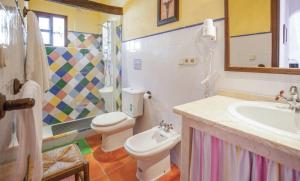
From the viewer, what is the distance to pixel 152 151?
1386 mm

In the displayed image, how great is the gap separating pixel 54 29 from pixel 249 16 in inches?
123

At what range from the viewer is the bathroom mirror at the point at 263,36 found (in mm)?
998

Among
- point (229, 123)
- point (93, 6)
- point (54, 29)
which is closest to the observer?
point (229, 123)

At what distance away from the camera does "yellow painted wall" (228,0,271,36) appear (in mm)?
1072

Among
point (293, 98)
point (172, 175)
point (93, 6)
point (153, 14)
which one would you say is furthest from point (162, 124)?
point (93, 6)

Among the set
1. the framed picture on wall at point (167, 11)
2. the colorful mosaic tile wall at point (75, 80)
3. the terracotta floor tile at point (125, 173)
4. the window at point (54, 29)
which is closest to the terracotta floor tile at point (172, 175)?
the terracotta floor tile at point (125, 173)

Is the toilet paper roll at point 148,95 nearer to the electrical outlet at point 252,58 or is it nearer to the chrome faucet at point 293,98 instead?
the electrical outlet at point 252,58

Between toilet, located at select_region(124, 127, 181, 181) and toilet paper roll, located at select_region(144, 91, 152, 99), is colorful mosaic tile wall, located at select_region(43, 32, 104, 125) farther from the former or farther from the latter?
toilet, located at select_region(124, 127, 181, 181)

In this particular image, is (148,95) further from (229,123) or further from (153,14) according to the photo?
(229,123)

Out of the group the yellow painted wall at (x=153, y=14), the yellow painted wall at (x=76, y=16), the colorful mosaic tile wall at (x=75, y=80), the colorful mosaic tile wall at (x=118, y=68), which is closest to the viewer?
the yellow painted wall at (x=153, y=14)

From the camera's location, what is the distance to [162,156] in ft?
5.26

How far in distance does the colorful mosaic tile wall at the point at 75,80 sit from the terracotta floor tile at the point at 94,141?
26.1 inches

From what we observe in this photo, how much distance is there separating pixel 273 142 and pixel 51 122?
2.95 m

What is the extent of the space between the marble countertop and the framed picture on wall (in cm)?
93
